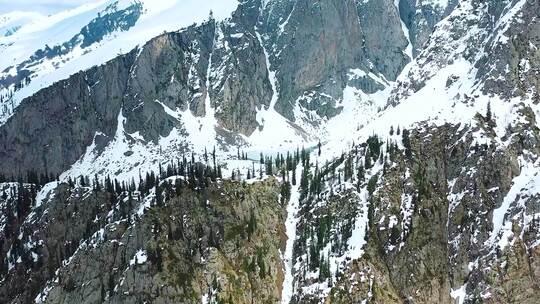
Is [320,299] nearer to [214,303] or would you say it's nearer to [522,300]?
[214,303]

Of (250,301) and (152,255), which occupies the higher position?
(152,255)

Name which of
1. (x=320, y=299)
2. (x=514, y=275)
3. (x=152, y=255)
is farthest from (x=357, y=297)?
(x=152, y=255)

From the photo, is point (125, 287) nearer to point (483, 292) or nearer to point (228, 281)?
point (228, 281)

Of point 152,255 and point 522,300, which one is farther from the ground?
point 152,255

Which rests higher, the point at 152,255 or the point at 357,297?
the point at 152,255

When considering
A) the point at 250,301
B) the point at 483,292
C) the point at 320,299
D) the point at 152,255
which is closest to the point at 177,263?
the point at 152,255

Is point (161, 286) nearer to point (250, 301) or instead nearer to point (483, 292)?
point (250, 301)

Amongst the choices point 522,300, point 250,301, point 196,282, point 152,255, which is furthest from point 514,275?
point 152,255
